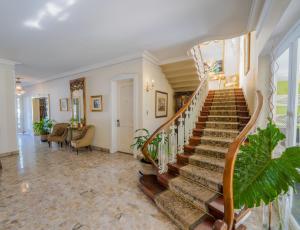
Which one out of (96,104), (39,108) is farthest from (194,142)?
(39,108)

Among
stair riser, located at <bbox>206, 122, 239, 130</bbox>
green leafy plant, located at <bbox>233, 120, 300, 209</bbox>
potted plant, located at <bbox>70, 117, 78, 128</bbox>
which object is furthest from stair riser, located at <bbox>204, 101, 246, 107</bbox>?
potted plant, located at <bbox>70, 117, 78, 128</bbox>

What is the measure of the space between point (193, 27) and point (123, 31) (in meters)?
1.29

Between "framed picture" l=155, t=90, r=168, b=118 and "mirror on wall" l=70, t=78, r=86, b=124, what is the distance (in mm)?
2623

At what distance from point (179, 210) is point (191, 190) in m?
0.31

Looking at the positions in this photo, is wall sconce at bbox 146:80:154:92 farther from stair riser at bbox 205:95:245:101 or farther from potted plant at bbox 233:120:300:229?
potted plant at bbox 233:120:300:229

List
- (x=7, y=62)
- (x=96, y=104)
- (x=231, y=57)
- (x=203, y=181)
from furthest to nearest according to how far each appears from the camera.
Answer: (x=231, y=57), (x=96, y=104), (x=7, y=62), (x=203, y=181)

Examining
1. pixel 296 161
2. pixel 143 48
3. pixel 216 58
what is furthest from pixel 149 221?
pixel 216 58

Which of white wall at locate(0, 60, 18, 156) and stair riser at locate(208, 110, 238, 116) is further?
white wall at locate(0, 60, 18, 156)

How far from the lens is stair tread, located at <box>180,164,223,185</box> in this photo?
2.01 m

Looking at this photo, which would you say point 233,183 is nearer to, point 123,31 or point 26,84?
point 123,31

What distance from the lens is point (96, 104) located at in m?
4.92

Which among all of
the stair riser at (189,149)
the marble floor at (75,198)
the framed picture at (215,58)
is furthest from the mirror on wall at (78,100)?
the framed picture at (215,58)

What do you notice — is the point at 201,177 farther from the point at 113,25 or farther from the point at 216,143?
the point at 113,25

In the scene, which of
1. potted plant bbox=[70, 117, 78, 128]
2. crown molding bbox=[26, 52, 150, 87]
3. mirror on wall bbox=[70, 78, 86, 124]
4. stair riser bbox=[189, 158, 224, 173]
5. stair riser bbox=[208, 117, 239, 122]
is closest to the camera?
stair riser bbox=[189, 158, 224, 173]
